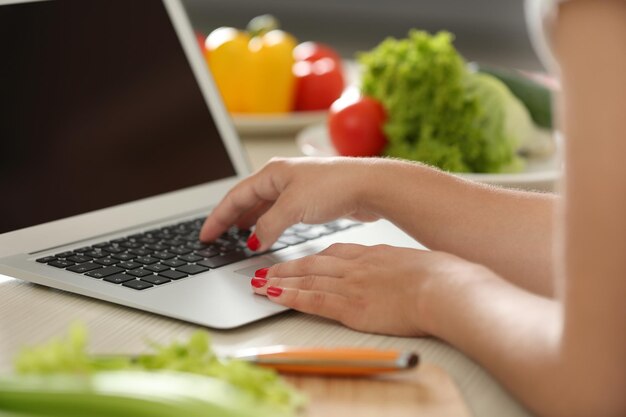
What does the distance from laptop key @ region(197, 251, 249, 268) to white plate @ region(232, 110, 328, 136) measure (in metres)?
0.79

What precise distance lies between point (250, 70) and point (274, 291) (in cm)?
117

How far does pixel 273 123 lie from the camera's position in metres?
1.94

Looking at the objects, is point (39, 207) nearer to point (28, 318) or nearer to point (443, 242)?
point (28, 318)

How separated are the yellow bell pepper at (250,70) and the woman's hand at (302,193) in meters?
0.93

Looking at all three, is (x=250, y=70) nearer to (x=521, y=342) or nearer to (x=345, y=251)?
(x=345, y=251)

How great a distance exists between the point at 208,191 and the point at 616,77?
0.78 m

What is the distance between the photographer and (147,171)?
133 centimetres

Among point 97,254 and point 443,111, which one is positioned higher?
point 97,254

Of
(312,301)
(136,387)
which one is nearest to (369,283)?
(312,301)

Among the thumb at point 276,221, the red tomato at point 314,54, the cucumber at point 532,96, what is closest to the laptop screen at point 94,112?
the thumb at point 276,221

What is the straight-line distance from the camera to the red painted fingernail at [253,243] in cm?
115

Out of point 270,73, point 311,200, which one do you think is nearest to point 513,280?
point 311,200

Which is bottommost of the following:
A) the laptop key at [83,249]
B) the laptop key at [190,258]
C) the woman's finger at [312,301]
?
the woman's finger at [312,301]

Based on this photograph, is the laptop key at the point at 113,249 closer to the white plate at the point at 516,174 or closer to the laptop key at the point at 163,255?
the laptop key at the point at 163,255
